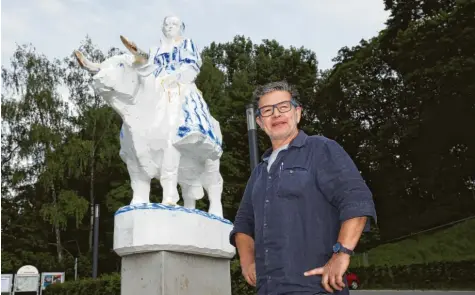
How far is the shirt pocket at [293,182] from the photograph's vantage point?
79.4 inches

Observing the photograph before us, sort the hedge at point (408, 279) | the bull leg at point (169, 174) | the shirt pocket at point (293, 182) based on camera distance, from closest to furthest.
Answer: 1. the shirt pocket at point (293, 182)
2. the bull leg at point (169, 174)
3. the hedge at point (408, 279)

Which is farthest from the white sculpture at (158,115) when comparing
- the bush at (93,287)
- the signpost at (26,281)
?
the signpost at (26,281)

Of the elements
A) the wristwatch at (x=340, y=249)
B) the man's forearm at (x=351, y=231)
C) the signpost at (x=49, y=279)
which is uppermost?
the signpost at (x=49, y=279)

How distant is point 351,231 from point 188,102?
11.8ft

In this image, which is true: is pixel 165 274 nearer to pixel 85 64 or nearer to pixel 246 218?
pixel 85 64

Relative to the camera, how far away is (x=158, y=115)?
5.10 meters

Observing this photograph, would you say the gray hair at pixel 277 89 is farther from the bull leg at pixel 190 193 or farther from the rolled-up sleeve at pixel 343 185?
the bull leg at pixel 190 193

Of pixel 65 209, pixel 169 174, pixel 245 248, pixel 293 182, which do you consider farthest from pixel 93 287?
pixel 293 182

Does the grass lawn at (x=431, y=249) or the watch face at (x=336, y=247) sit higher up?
the grass lawn at (x=431, y=249)

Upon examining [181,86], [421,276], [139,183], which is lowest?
[421,276]

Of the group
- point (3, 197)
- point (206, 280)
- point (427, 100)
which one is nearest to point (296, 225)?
point (206, 280)

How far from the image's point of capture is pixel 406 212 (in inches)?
933

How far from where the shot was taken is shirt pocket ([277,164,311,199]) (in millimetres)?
2016

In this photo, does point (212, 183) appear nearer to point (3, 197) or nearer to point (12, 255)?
point (12, 255)
